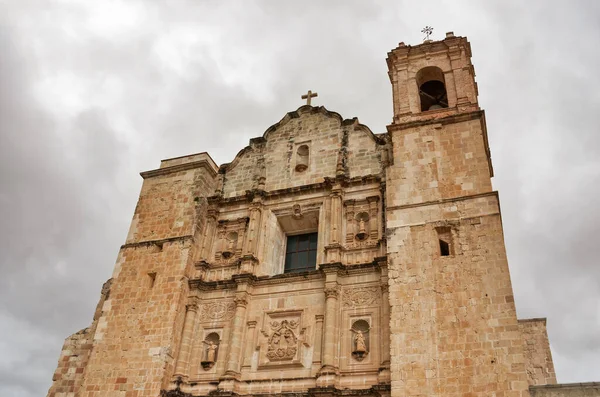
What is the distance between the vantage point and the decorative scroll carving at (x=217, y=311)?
44.5ft

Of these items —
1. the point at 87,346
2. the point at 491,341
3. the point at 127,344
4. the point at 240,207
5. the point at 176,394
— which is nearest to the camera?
the point at 491,341

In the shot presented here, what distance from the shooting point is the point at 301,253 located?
1480 centimetres

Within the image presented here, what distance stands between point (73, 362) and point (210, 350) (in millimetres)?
3728

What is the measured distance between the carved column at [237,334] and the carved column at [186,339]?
1.11 m

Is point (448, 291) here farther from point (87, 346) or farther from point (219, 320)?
point (87, 346)

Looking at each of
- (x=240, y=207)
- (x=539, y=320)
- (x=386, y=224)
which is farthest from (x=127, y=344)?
(x=539, y=320)

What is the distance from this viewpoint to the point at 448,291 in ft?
36.9

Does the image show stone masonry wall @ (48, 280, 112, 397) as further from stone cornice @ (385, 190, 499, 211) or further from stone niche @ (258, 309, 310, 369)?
stone cornice @ (385, 190, 499, 211)

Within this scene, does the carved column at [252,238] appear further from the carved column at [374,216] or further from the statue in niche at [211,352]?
the carved column at [374,216]

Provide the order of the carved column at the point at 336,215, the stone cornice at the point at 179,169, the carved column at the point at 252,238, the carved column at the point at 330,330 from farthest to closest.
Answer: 1. the stone cornice at the point at 179,169
2. the carved column at the point at 252,238
3. the carved column at the point at 336,215
4. the carved column at the point at 330,330

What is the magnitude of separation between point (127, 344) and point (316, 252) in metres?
5.04

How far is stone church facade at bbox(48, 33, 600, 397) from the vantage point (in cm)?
1092

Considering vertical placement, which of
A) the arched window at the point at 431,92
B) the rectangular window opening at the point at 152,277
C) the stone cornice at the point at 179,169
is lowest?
the rectangular window opening at the point at 152,277

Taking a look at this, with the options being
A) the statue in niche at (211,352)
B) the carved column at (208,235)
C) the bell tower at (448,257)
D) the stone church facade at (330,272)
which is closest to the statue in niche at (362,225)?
the stone church facade at (330,272)
